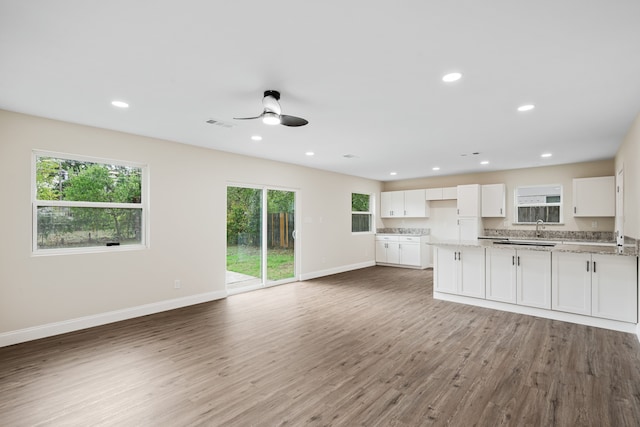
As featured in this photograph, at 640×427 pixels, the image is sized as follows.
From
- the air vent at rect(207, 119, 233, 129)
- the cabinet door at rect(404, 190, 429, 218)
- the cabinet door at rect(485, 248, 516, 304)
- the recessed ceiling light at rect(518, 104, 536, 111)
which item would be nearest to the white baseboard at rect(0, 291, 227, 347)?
the air vent at rect(207, 119, 233, 129)

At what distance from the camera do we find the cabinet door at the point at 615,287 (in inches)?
146

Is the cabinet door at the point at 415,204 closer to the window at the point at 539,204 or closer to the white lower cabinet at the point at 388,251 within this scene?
the white lower cabinet at the point at 388,251

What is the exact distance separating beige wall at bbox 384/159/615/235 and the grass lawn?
4305 millimetres

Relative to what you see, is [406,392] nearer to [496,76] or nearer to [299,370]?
[299,370]

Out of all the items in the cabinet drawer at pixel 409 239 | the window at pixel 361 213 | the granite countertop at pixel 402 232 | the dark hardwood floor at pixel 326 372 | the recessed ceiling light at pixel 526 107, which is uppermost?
the recessed ceiling light at pixel 526 107

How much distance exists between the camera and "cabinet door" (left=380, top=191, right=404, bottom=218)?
29.5 ft

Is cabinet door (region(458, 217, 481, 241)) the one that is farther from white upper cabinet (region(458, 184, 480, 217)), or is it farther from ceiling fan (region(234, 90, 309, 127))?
ceiling fan (region(234, 90, 309, 127))

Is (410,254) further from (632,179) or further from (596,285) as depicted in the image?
(632,179)

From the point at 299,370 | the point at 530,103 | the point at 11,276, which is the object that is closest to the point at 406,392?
the point at 299,370

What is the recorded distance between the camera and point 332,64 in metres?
2.43

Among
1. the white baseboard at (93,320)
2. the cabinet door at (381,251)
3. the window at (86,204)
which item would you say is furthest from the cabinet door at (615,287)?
the window at (86,204)

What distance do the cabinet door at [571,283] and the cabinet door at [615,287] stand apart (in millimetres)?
62

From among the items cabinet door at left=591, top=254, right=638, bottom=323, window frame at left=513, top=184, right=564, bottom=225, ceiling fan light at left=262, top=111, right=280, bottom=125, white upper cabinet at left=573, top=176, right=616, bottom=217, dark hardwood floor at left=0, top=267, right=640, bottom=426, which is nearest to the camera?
dark hardwood floor at left=0, top=267, right=640, bottom=426

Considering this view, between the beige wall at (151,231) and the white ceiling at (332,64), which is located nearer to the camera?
the white ceiling at (332,64)
